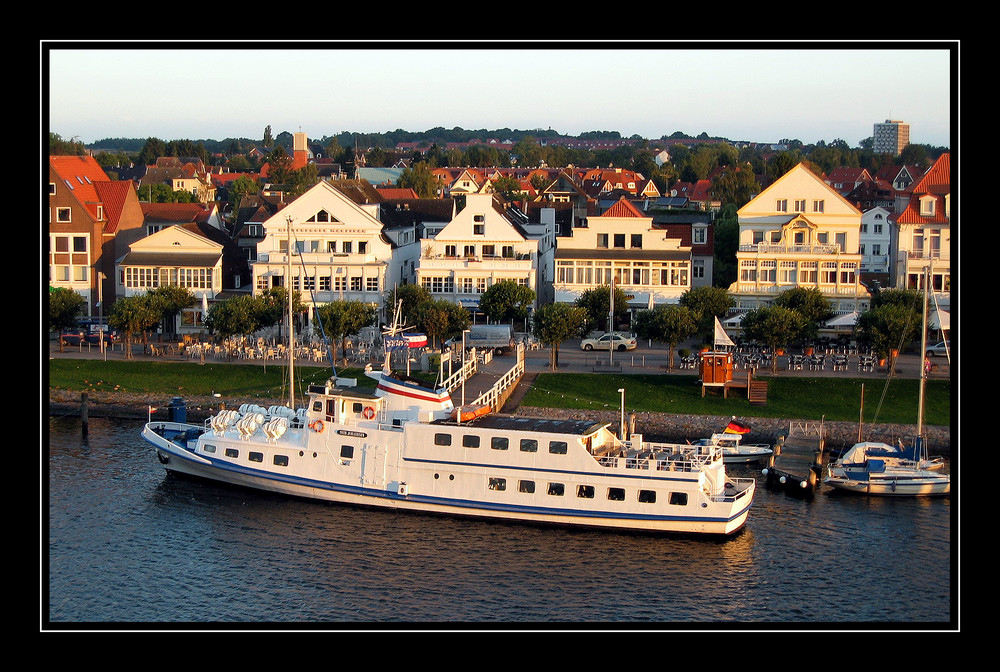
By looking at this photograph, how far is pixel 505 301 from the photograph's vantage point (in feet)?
181

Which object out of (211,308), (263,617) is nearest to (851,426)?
(263,617)

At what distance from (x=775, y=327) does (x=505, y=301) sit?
1326 cm

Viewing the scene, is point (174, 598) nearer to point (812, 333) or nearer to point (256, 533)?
point (256, 533)

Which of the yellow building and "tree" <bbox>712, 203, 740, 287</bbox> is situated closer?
the yellow building

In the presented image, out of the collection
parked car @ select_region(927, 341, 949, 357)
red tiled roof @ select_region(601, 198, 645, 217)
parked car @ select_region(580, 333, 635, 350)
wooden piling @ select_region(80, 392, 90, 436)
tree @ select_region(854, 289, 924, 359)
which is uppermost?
red tiled roof @ select_region(601, 198, 645, 217)

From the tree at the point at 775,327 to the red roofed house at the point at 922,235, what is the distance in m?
14.7

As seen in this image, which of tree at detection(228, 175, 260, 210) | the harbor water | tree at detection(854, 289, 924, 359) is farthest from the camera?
tree at detection(228, 175, 260, 210)

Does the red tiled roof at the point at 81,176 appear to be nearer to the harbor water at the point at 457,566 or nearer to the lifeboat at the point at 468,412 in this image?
the harbor water at the point at 457,566

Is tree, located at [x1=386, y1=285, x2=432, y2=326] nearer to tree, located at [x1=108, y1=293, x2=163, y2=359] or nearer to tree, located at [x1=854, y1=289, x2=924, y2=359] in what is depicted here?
tree, located at [x1=108, y1=293, x2=163, y2=359]

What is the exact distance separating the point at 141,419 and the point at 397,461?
1434 cm

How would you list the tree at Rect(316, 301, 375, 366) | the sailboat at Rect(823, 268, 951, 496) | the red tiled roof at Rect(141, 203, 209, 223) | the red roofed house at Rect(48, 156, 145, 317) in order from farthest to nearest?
the red tiled roof at Rect(141, 203, 209, 223)
the red roofed house at Rect(48, 156, 145, 317)
the tree at Rect(316, 301, 375, 366)
the sailboat at Rect(823, 268, 951, 496)

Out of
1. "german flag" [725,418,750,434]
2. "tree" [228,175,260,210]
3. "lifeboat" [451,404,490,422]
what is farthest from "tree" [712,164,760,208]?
"lifeboat" [451,404,490,422]

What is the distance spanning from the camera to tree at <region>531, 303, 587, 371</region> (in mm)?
48938

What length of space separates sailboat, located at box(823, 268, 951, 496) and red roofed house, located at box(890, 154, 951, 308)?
78.8 feet
